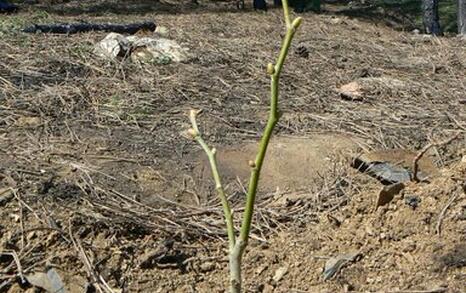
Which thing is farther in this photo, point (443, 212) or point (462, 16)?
point (462, 16)

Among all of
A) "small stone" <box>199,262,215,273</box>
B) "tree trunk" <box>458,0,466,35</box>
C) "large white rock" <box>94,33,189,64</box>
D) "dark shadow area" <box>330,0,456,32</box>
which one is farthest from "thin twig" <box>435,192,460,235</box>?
"dark shadow area" <box>330,0,456,32</box>

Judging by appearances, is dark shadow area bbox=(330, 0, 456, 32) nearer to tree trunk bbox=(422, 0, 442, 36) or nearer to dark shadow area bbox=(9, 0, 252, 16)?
tree trunk bbox=(422, 0, 442, 36)

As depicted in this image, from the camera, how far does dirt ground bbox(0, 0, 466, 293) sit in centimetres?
312

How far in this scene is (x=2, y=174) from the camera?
3613 millimetres

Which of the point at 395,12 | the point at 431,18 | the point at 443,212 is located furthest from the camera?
the point at 395,12

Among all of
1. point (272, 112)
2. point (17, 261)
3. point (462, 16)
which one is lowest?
point (462, 16)

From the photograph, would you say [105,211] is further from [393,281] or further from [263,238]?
[393,281]

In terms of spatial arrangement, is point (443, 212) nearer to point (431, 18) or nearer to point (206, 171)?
point (206, 171)

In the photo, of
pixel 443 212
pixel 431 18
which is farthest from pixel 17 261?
pixel 431 18

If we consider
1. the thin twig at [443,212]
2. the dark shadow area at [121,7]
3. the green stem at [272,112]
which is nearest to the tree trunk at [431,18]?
the dark shadow area at [121,7]

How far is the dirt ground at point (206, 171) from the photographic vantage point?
10.2ft

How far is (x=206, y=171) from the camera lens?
3990 millimetres

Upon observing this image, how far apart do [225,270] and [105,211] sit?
1.95 feet

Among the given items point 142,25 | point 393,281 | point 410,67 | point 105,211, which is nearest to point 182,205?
point 105,211
